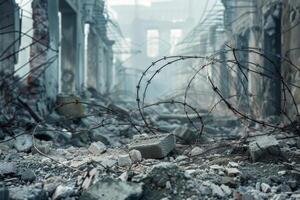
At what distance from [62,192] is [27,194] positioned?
0.85 ft

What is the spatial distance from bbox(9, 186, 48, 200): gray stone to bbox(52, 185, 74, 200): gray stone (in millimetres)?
81

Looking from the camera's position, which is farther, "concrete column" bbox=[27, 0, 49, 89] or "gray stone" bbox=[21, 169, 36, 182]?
"concrete column" bbox=[27, 0, 49, 89]

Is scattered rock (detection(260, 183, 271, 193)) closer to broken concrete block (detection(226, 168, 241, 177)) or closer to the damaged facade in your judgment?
the damaged facade

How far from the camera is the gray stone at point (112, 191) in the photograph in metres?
2.95

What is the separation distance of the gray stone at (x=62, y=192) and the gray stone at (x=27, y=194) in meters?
0.08

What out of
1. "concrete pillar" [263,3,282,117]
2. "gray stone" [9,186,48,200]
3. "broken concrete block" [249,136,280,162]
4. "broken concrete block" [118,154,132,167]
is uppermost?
"concrete pillar" [263,3,282,117]

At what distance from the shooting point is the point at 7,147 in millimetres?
5086

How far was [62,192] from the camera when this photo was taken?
3.14 meters

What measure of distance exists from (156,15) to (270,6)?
38932 mm

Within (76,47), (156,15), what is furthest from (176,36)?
(76,47)

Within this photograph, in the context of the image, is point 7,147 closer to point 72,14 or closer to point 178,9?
point 72,14

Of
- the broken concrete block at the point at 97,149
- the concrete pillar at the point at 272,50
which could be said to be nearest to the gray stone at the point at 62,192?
the broken concrete block at the point at 97,149

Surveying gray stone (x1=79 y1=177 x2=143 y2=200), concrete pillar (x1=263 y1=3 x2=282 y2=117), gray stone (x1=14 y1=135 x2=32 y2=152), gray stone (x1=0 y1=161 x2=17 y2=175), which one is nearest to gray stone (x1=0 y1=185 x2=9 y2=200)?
gray stone (x1=79 y1=177 x2=143 y2=200)

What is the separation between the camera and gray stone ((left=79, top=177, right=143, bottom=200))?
2.95 m
